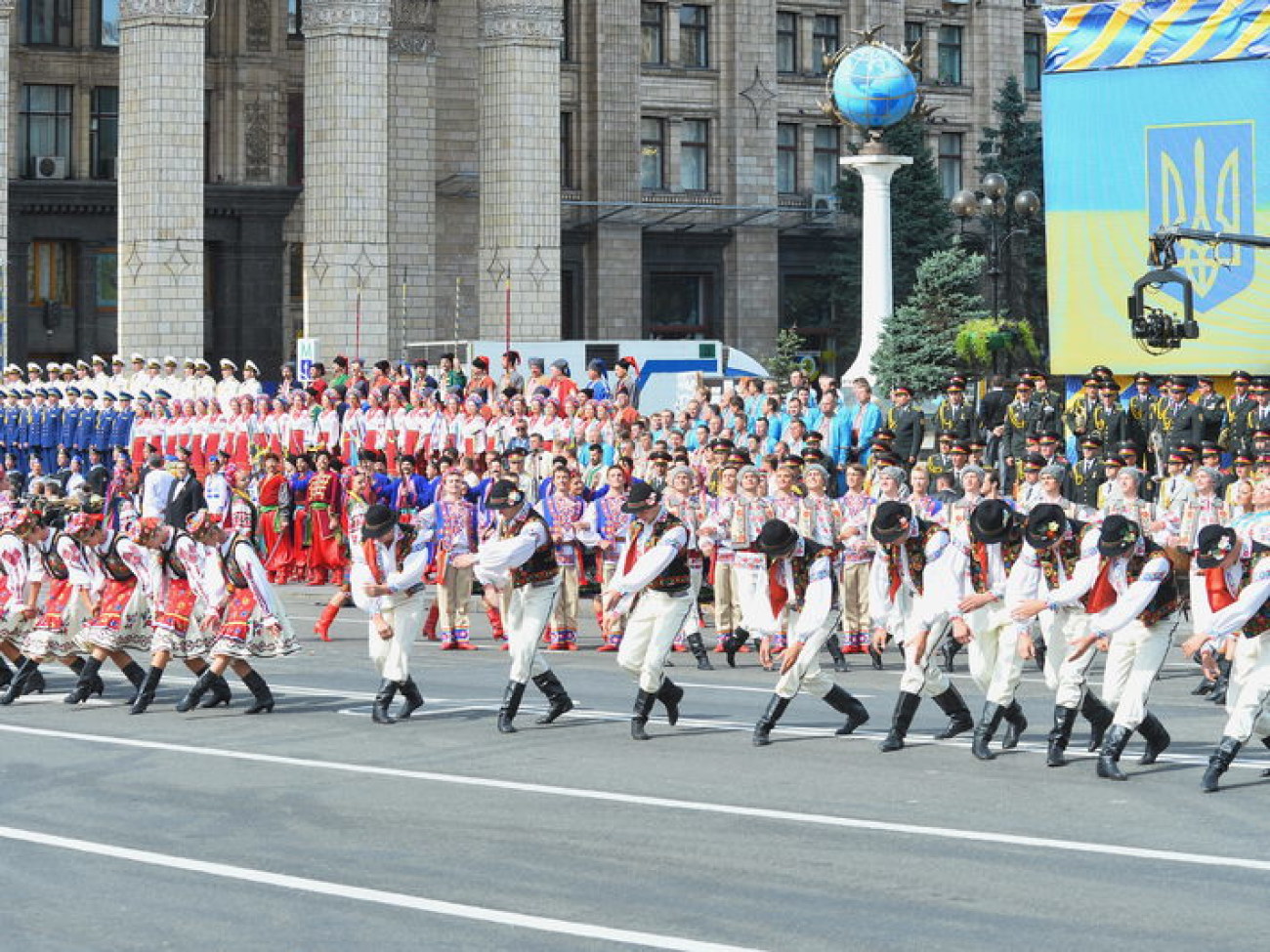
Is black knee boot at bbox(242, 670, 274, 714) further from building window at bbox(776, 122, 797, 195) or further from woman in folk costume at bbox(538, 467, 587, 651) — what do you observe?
building window at bbox(776, 122, 797, 195)

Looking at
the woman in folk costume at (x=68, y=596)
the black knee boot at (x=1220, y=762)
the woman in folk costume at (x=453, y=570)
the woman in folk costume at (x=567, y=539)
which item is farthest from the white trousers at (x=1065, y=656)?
the woman in folk costume at (x=567, y=539)

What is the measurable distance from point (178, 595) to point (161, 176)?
3083 cm

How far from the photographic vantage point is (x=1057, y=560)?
1612cm

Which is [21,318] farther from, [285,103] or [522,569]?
[522,569]

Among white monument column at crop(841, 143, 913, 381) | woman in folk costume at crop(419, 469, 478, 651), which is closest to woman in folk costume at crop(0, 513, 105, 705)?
woman in folk costume at crop(419, 469, 478, 651)

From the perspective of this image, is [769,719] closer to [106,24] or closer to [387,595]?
[387,595]

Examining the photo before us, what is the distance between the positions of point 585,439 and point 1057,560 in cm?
1357

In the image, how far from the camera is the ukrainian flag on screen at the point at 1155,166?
111 feet

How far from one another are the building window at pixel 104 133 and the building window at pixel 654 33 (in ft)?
48.9

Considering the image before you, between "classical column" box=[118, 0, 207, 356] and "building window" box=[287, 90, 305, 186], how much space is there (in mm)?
12436

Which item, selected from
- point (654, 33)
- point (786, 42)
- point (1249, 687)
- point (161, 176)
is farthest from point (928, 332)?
point (786, 42)

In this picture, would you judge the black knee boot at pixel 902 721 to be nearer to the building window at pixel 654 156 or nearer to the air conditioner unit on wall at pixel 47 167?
the air conditioner unit on wall at pixel 47 167

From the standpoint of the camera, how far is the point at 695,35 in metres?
66.2

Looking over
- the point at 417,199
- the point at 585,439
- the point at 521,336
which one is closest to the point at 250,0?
the point at 417,199
